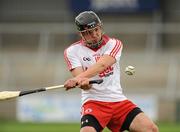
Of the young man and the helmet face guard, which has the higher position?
the helmet face guard

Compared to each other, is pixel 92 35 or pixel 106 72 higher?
pixel 92 35

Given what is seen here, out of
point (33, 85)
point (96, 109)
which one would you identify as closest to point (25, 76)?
point (33, 85)

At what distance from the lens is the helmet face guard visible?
476 inches

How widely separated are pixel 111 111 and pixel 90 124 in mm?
434

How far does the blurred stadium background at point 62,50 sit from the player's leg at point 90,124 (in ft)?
27.1

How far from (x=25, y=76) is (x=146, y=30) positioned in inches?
160

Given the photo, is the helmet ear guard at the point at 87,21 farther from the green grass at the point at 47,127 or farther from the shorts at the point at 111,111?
the green grass at the point at 47,127

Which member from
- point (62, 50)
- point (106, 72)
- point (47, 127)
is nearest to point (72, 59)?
point (106, 72)

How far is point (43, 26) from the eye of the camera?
2869cm

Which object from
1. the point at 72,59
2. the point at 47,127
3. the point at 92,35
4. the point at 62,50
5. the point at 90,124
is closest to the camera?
the point at 90,124

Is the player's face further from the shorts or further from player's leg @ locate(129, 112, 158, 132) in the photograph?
player's leg @ locate(129, 112, 158, 132)

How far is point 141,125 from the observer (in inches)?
478

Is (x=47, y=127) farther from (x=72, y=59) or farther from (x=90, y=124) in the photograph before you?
(x=90, y=124)

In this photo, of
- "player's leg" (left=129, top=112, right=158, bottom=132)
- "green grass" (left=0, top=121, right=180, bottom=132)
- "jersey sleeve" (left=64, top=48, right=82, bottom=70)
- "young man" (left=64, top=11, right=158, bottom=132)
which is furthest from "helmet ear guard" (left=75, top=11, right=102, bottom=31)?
"green grass" (left=0, top=121, right=180, bottom=132)
